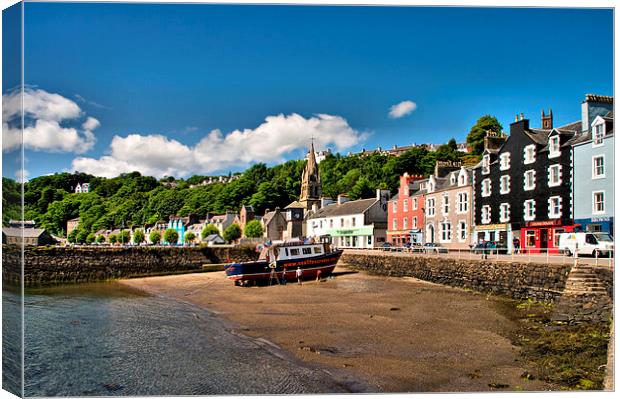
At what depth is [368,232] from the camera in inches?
1654

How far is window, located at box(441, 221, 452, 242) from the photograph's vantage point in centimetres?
3158

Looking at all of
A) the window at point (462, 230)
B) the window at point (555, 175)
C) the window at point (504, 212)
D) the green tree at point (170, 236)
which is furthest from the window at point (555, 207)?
the green tree at point (170, 236)

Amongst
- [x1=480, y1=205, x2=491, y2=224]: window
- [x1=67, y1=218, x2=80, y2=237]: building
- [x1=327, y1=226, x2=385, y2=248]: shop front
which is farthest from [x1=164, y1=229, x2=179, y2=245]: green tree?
[x1=480, y1=205, x2=491, y2=224]: window

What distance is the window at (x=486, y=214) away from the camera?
1068 inches

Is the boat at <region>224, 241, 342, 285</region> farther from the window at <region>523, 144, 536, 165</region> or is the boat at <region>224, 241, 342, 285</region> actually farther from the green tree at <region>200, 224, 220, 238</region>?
the green tree at <region>200, 224, 220, 238</region>

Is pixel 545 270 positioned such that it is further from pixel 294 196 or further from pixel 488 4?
pixel 294 196

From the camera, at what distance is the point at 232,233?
58.8 meters

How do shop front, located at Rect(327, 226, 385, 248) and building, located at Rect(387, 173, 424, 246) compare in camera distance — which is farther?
shop front, located at Rect(327, 226, 385, 248)

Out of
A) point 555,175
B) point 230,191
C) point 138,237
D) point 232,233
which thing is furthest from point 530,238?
point 230,191

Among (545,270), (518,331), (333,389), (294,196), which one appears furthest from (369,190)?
(333,389)

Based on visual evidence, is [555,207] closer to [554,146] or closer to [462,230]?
[554,146]

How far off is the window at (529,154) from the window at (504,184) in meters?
1.61

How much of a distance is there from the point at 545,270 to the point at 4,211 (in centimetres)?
1543

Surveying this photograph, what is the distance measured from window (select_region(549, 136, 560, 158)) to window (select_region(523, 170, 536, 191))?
1.65m
